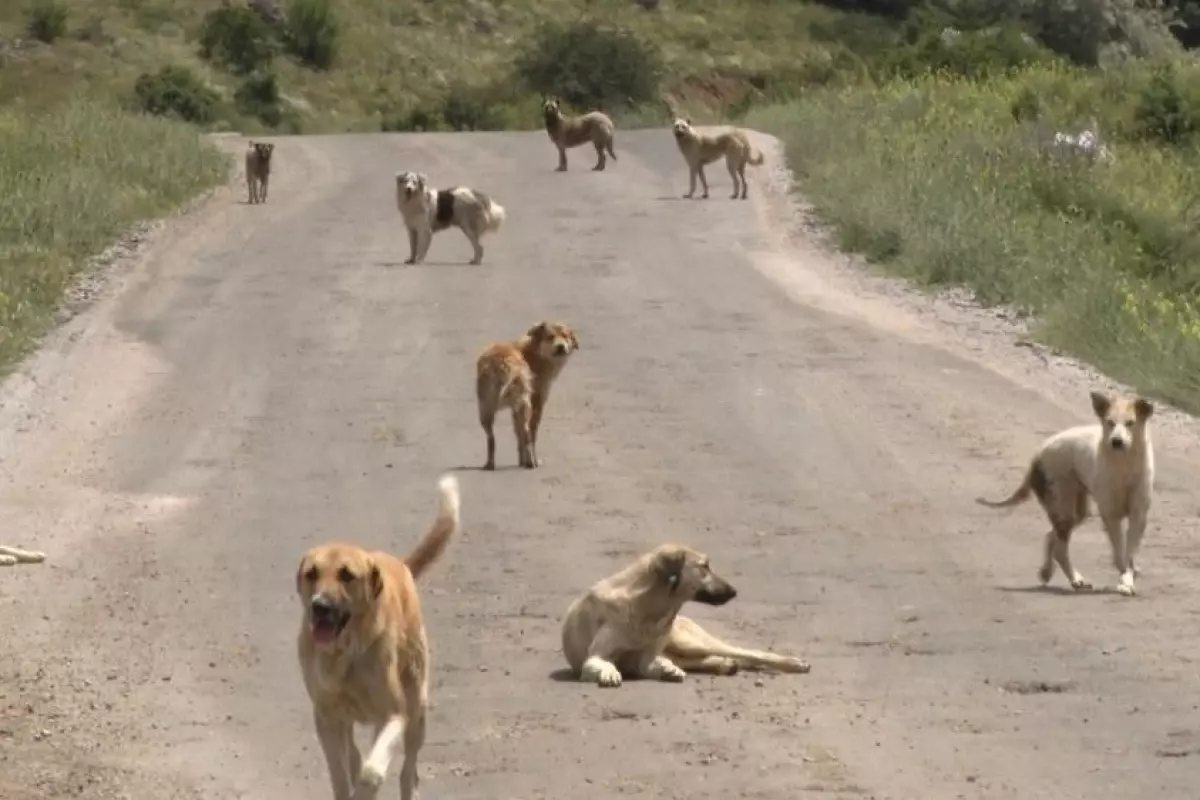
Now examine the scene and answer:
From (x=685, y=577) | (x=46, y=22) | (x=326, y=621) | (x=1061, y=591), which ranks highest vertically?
(x=326, y=621)

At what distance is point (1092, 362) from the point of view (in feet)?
65.5

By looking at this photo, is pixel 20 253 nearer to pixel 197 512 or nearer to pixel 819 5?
pixel 197 512

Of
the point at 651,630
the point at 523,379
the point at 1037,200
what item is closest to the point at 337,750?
the point at 651,630

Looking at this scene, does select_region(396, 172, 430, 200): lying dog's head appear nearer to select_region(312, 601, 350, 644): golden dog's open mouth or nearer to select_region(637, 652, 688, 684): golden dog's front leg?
select_region(637, 652, 688, 684): golden dog's front leg

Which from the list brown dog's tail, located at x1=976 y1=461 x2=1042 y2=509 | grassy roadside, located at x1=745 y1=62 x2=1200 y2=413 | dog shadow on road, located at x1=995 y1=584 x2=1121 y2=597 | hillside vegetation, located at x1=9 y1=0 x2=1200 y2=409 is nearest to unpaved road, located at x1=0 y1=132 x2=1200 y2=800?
dog shadow on road, located at x1=995 y1=584 x2=1121 y2=597

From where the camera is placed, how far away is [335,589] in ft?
24.4

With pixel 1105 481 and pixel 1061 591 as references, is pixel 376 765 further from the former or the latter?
pixel 1105 481

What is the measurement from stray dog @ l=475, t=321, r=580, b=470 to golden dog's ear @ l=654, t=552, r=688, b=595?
549 cm

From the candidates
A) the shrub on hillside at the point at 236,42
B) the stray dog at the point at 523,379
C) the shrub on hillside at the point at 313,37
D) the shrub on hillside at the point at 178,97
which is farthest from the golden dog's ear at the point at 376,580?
the shrub on hillside at the point at 313,37

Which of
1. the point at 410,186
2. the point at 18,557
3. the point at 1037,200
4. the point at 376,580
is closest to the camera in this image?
the point at 376,580

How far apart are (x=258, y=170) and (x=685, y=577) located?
22.9 metres

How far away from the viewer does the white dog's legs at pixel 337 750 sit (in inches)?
308

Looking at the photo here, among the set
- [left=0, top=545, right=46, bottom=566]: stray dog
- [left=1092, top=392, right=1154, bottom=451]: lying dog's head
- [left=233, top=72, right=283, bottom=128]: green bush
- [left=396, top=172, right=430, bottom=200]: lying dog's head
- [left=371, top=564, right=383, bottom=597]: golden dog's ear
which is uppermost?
[left=371, top=564, right=383, bottom=597]: golden dog's ear

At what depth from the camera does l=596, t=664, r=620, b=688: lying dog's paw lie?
10.2 metres
